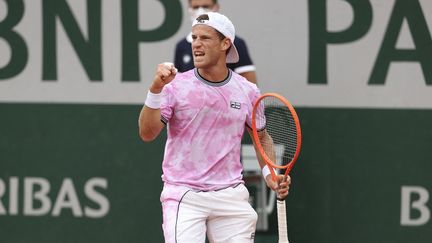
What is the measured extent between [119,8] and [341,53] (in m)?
1.46

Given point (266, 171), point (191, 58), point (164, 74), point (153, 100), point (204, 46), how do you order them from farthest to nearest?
point (191, 58)
point (266, 171)
point (204, 46)
point (153, 100)
point (164, 74)

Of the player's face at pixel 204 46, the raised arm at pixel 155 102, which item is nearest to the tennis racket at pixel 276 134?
the player's face at pixel 204 46

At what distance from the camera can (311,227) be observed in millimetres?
6250

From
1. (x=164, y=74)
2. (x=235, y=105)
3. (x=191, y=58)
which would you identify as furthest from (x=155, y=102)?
(x=191, y=58)

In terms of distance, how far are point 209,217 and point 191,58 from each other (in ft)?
4.73

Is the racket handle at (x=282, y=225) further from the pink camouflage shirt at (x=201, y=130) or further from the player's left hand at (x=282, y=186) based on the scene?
the pink camouflage shirt at (x=201, y=130)

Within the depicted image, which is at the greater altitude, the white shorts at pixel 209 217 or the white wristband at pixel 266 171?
the white wristband at pixel 266 171

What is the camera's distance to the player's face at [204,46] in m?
4.45

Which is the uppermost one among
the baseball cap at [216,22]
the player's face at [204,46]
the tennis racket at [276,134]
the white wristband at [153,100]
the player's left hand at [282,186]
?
the baseball cap at [216,22]

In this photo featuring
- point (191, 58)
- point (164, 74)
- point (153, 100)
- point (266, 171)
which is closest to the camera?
point (164, 74)

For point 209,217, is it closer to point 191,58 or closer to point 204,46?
point 204,46

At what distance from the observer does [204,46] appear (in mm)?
4469

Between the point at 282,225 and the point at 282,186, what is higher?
the point at 282,186

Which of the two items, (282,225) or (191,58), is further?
(191,58)
